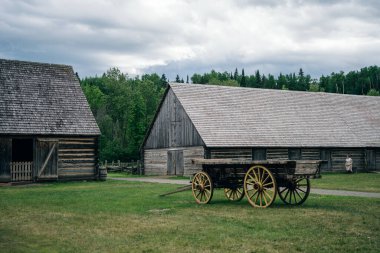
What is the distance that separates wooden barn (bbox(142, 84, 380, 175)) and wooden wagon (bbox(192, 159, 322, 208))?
16.0 metres

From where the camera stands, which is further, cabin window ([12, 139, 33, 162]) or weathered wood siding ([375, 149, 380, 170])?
weathered wood siding ([375, 149, 380, 170])

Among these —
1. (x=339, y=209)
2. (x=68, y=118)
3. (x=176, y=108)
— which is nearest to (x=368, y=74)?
(x=176, y=108)

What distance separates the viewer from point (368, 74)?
129625mm

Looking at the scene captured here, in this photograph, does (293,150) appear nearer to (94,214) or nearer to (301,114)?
(301,114)

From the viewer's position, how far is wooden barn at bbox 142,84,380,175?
34250 millimetres

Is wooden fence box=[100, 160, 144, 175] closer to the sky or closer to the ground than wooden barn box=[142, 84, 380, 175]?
closer to the ground

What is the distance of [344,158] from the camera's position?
131 ft

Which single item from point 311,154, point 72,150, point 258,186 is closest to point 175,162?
point 72,150

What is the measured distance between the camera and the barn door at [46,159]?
28.4 m

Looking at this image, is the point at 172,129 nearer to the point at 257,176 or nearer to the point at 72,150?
the point at 72,150

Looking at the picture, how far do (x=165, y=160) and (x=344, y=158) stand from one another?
50.5 feet

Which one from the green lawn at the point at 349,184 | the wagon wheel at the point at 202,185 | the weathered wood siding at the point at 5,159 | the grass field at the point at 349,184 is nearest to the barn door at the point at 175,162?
the grass field at the point at 349,184

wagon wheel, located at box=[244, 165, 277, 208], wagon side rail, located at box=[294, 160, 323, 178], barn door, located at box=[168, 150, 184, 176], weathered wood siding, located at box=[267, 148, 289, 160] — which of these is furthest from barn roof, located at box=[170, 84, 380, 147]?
wagon side rail, located at box=[294, 160, 323, 178]

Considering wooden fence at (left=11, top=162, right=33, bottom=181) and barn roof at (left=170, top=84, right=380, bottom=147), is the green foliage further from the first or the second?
wooden fence at (left=11, top=162, right=33, bottom=181)
